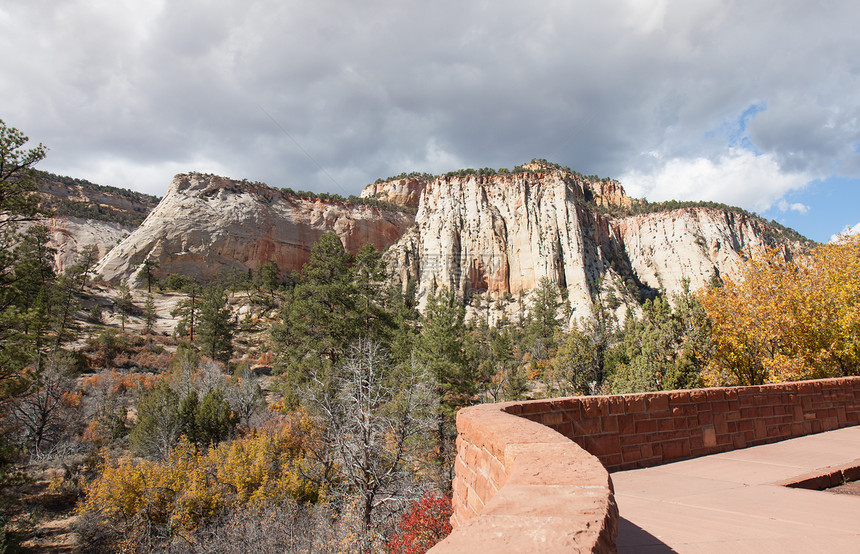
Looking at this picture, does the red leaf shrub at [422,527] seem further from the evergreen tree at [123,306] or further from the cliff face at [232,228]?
the cliff face at [232,228]

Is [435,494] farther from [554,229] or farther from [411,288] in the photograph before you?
[554,229]

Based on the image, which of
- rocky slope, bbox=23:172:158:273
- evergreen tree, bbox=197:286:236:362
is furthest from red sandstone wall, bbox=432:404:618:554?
rocky slope, bbox=23:172:158:273

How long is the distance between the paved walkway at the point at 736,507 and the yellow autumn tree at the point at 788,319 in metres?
6.63

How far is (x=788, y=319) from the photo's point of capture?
34.9 feet

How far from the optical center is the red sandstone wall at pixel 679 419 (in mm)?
4582

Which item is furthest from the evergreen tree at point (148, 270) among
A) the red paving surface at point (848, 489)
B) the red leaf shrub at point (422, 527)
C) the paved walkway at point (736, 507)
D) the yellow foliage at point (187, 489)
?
the red paving surface at point (848, 489)

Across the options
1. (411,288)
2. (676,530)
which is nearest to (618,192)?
(411,288)

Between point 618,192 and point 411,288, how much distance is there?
6537cm

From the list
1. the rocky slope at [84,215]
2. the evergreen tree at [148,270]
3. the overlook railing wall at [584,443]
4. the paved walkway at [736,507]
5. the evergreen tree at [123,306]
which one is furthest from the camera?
the rocky slope at [84,215]

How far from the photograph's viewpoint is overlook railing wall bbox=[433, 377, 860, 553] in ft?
4.52

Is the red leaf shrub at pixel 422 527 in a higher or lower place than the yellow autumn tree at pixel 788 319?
lower

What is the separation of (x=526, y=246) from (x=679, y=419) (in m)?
61.5

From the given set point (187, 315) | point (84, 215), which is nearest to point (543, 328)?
point (187, 315)

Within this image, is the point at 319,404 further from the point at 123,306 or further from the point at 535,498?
the point at 123,306
